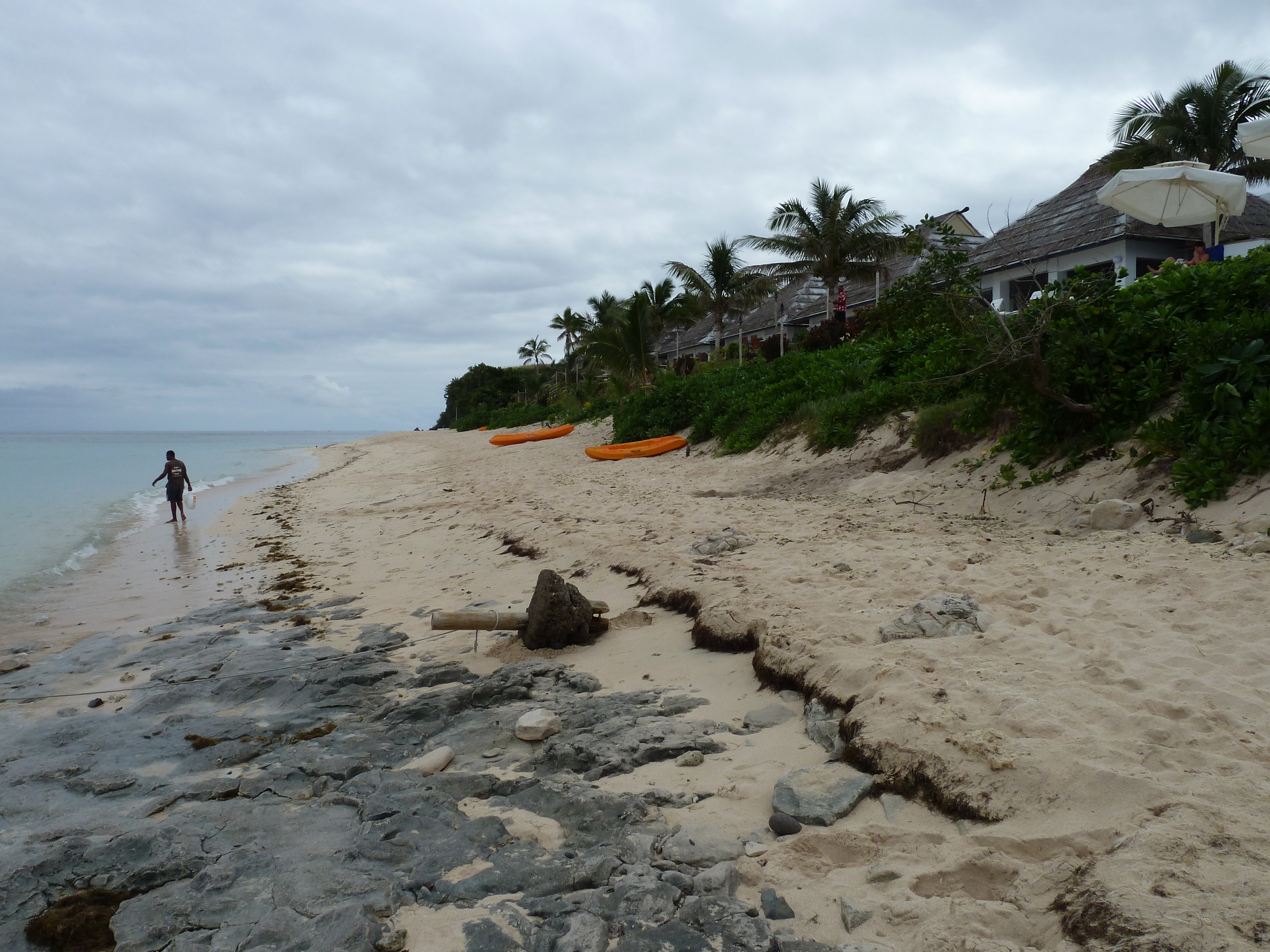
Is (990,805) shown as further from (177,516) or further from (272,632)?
(177,516)

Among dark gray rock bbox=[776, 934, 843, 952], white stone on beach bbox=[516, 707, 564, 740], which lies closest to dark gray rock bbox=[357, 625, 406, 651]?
white stone on beach bbox=[516, 707, 564, 740]

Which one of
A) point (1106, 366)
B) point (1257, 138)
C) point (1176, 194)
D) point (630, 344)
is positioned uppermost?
point (630, 344)

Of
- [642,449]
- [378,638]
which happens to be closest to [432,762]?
[378,638]

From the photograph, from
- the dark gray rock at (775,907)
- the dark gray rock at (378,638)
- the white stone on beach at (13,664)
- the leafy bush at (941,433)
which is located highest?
the leafy bush at (941,433)

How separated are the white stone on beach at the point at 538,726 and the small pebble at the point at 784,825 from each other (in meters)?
1.29

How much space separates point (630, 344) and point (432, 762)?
2366 centimetres

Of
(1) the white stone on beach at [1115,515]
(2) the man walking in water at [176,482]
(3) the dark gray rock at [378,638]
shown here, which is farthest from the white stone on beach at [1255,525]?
(2) the man walking in water at [176,482]

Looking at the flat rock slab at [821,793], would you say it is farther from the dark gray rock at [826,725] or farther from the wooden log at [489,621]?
the wooden log at [489,621]

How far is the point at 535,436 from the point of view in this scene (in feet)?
88.5

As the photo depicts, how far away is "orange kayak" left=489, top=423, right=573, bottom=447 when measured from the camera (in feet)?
86.5

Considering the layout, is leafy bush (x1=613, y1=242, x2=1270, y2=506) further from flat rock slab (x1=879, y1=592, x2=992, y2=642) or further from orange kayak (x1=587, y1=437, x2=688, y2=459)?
orange kayak (x1=587, y1=437, x2=688, y2=459)

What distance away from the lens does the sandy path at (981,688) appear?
199 centimetres

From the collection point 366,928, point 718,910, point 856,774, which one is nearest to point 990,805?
point 856,774

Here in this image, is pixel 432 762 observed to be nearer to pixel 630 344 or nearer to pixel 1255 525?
pixel 1255 525
